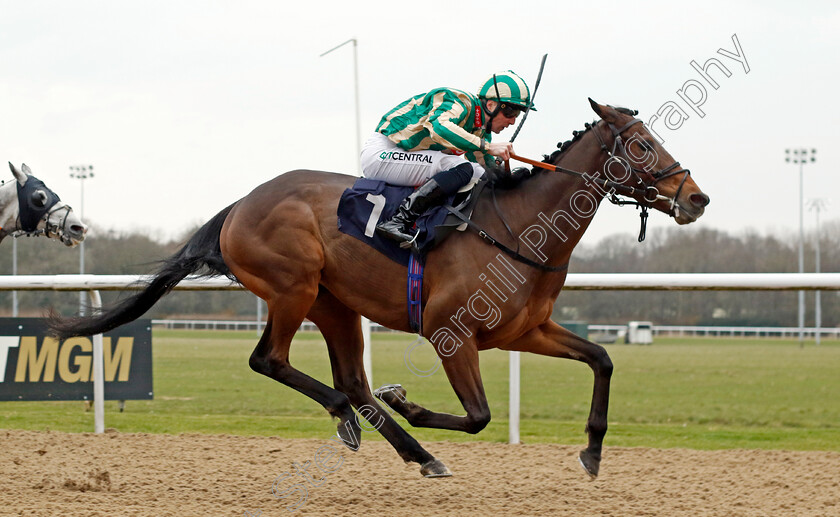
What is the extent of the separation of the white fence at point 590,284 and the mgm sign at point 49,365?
249 millimetres

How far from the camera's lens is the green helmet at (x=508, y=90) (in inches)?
180

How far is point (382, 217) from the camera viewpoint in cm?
461

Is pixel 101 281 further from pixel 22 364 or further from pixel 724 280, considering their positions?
pixel 724 280

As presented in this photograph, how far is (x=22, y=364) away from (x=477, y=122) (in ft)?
13.7

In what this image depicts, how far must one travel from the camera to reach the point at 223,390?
41.1ft

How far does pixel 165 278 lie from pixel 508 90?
2.21 metres

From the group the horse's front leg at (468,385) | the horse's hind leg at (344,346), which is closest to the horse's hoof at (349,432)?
the horse's hind leg at (344,346)

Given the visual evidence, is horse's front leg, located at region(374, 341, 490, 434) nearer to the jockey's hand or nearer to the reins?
the reins

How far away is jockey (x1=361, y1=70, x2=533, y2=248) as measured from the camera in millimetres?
4465

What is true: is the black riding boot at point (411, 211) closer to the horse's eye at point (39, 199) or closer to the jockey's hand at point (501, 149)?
the jockey's hand at point (501, 149)

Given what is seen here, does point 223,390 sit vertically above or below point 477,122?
below

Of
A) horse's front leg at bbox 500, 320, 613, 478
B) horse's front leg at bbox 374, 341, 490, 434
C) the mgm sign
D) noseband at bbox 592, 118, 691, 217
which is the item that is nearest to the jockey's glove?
noseband at bbox 592, 118, 691, 217

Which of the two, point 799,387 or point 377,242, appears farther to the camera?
point 799,387

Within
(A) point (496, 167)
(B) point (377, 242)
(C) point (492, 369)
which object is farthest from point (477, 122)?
(C) point (492, 369)
